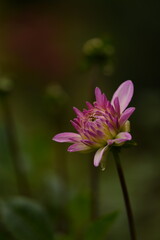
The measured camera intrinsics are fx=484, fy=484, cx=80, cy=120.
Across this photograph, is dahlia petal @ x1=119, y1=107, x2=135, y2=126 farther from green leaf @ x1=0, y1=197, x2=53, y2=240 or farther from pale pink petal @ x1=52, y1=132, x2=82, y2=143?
green leaf @ x1=0, y1=197, x2=53, y2=240

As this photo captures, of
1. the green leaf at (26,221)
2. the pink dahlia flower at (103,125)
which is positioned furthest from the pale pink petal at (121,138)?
the green leaf at (26,221)

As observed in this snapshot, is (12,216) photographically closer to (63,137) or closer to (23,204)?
(23,204)

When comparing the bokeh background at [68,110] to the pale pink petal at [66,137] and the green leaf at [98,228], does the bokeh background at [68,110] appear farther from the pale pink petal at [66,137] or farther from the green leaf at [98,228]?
the pale pink petal at [66,137]

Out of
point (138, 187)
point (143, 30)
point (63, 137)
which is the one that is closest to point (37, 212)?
point (63, 137)

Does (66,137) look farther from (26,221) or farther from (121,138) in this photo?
(26,221)

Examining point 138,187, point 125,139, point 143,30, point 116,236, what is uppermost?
point 143,30

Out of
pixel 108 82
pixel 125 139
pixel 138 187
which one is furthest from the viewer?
pixel 108 82

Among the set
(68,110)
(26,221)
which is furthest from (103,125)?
(68,110)
